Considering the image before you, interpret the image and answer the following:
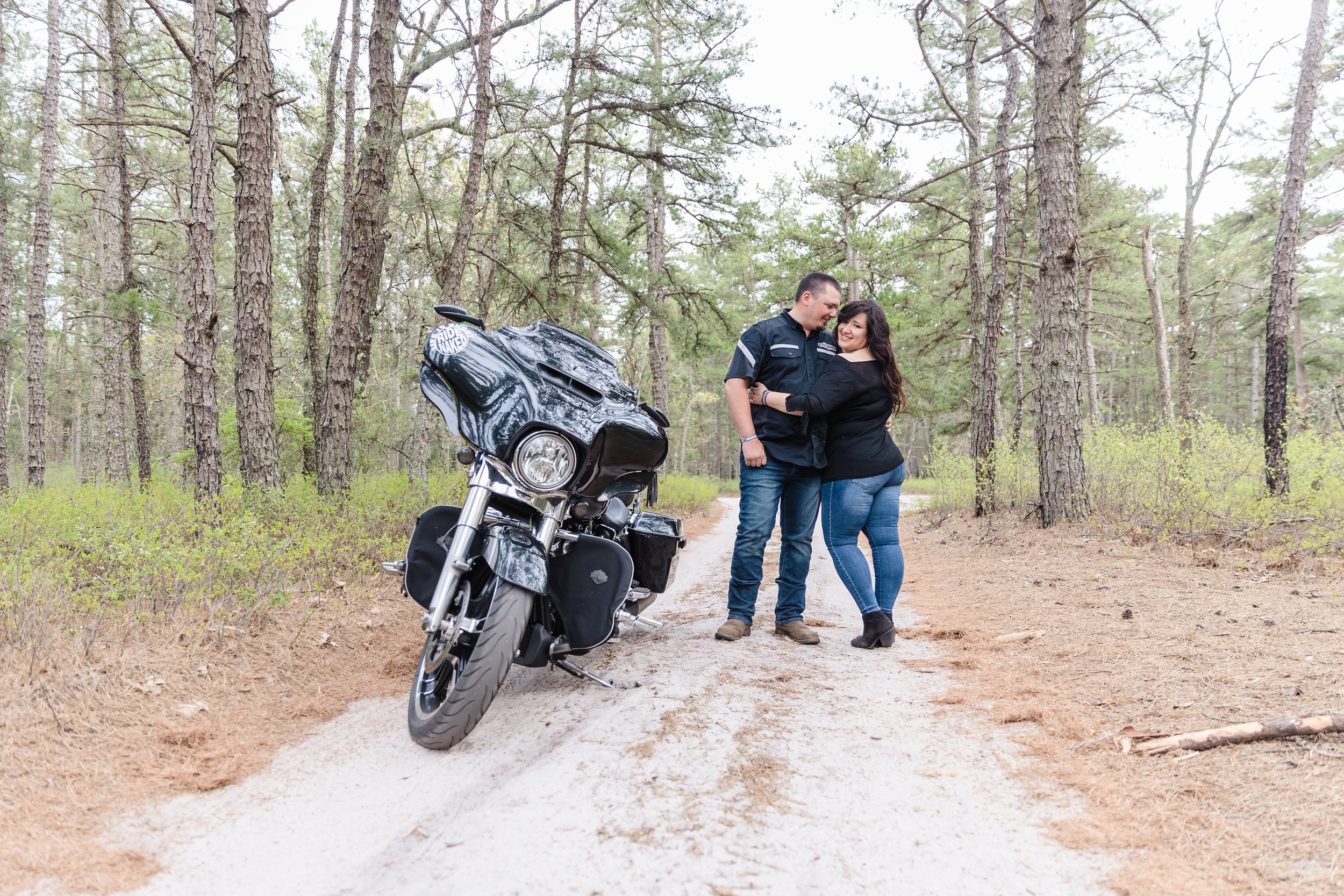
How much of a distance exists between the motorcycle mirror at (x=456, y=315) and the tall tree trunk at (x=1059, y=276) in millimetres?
7154

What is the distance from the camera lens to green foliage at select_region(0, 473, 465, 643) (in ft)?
12.2

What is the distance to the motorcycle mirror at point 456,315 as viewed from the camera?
3006 millimetres

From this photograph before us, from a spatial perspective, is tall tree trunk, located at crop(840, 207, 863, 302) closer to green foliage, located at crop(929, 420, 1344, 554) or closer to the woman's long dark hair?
green foliage, located at crop(929, 420, 1344, 554)

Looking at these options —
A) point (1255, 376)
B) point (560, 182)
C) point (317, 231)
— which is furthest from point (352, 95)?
point (1255, 376)

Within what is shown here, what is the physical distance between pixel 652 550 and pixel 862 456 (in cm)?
138

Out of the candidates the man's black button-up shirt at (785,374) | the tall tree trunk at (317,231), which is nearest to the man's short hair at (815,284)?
the man's black button-up shirt at (785,374)

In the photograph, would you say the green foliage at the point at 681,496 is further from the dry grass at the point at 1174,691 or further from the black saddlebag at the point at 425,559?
the black saddlebag at the point at 425,559

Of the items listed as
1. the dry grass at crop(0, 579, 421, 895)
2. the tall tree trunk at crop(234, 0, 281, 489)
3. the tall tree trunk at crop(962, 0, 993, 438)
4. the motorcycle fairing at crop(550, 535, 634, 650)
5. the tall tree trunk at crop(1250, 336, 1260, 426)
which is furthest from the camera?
the tall tree trunk at crop(1250, 336, 1260, 426)

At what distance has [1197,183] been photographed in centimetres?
1889

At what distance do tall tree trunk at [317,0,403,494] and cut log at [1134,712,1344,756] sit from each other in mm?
7576

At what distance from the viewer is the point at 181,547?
4.29m

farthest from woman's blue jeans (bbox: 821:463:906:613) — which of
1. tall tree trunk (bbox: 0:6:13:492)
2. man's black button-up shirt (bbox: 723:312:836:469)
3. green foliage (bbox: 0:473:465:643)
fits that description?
tall tree trunk (bbox: 0:6:13:492)

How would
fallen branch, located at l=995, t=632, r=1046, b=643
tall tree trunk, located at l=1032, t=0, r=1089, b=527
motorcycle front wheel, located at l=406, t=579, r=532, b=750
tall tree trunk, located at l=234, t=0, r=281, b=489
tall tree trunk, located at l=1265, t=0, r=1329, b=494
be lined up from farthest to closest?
tall tree trunk, located at l=1265, t=0, r=1329, b=494 < tall tree trunk, located at l=1032, t=0, r=1089, b=527 < tall tree trunk, located at l=234, t=0, r=281, b=489 < fallen branch, located at l=995, t=632, r=1046, b=643 < motorcycle front wheel, located at l=406, t=579, r=532, b=750

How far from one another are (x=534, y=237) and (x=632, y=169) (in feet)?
9.38
